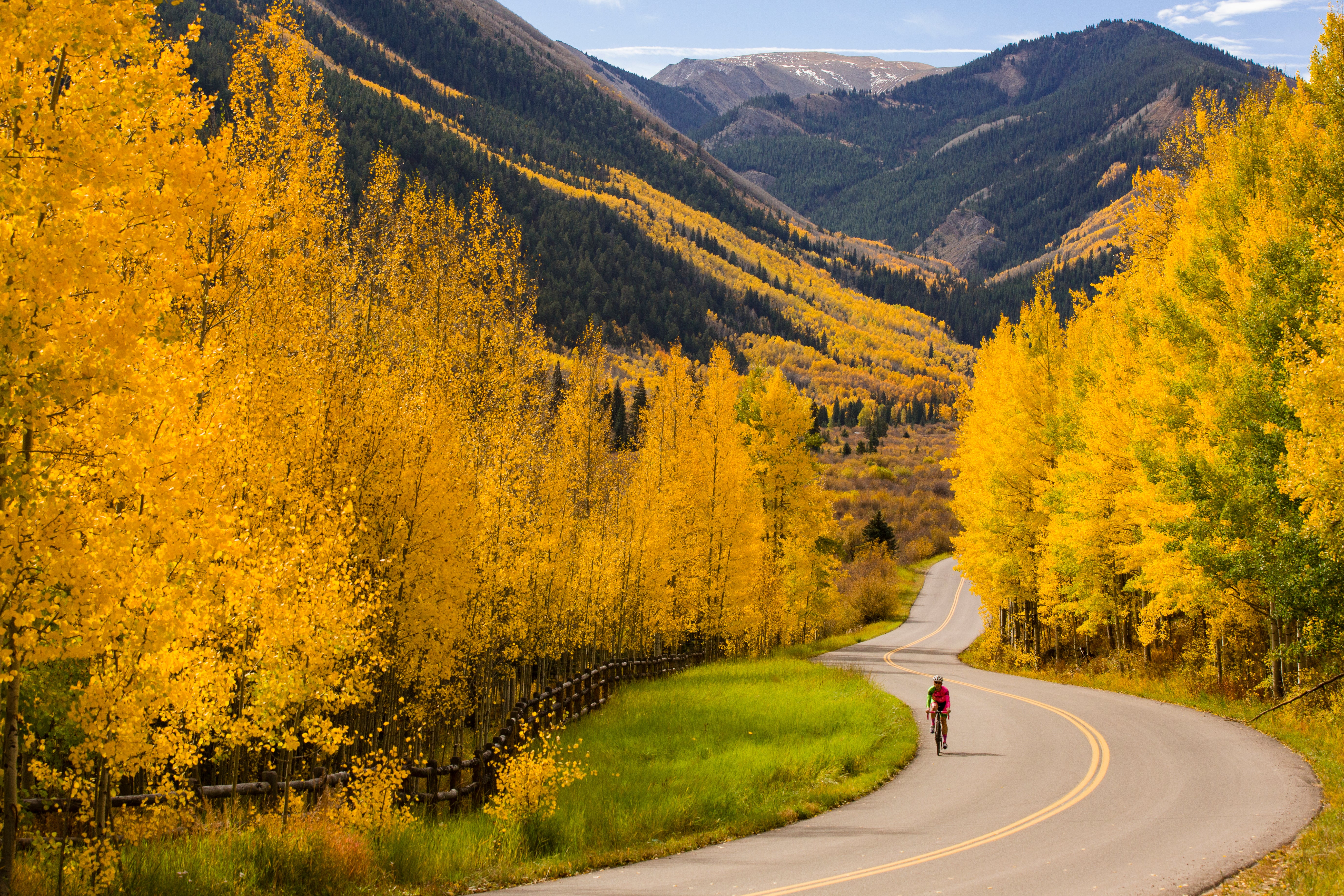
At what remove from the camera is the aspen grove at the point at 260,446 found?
682cm

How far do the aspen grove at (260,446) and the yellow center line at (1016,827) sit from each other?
668cm

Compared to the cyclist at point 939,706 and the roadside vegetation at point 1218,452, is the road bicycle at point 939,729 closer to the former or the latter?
the cyclist at point 939,706

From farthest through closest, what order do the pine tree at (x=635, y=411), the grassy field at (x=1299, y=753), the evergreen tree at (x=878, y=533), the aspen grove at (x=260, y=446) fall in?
1. the evergreen tree at (x=878, y=533)
2. the pine tree at (x=635, y=411)
3. the grassy field at (x=1299, y=753)
4. the aspen grove at (x=260, y=446)

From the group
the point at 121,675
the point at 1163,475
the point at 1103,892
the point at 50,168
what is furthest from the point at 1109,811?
the point at 50,168

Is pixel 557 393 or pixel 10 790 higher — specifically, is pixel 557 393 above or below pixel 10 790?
above

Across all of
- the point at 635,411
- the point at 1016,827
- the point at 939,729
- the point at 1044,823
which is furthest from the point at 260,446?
the point at 635,411

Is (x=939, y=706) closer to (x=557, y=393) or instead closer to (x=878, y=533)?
(x=557, y=393)

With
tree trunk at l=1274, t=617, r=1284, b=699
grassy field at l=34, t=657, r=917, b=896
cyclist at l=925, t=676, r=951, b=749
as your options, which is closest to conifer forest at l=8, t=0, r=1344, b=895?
tree trunk at l=1274, t=617, r=1284, b=699

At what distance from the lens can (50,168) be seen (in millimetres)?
6848

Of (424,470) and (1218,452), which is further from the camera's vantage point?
(1218,452)

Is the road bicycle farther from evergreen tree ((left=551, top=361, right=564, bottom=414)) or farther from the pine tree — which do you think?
the pine tree

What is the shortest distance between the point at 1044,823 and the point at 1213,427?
455 inches

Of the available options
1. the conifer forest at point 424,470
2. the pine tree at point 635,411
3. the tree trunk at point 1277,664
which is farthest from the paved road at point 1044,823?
the pine tree at point 635,411

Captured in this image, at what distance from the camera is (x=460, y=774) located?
1547cm
